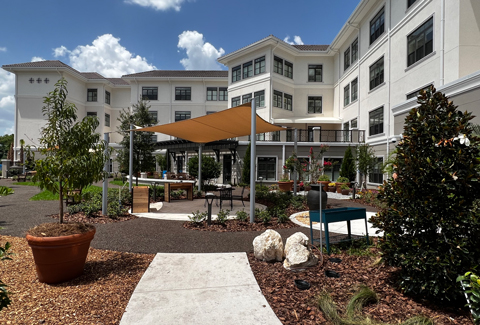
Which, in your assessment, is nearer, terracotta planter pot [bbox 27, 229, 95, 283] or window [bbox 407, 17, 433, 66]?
terracotta planter pot [bbox 27, 229, 95, 283]

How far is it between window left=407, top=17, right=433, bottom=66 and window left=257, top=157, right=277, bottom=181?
1056cm

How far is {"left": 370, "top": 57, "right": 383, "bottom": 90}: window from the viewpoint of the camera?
1655 cm

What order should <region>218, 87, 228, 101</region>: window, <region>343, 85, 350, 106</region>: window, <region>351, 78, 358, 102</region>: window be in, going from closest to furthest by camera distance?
<region>351, 78, 358, 102</region>: window, <region>343, 85, 350, 106</region>: window, <region>218, 87, 228, 101</region>: window

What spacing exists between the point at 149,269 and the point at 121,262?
66cm

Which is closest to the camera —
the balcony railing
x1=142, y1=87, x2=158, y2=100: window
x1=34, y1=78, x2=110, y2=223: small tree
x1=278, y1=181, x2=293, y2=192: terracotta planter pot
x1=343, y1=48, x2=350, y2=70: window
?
x1=34, y1=78, x2=110, y2=223: small tree

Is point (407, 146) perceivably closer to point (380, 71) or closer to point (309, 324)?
point (309, 324)

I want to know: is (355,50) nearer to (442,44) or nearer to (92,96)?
(442,44)

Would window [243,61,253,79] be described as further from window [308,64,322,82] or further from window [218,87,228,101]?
window [218,87,228,101]

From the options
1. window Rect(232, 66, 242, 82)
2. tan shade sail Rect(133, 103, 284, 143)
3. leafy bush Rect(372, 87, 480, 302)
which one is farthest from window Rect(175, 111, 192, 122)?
leafy bush Rect(372, 87, 480, 302)

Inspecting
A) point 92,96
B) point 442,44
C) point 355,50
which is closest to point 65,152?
point 442,44

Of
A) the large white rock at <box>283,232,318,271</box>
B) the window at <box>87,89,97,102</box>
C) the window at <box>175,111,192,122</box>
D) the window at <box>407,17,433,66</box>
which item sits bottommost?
the large white rock at <box>283,232,318,271</box>

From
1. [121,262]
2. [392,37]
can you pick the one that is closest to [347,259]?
[121,262]

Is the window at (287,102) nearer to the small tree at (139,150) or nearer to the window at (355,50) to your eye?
the window at (355,50)

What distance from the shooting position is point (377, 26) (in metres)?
17.0
